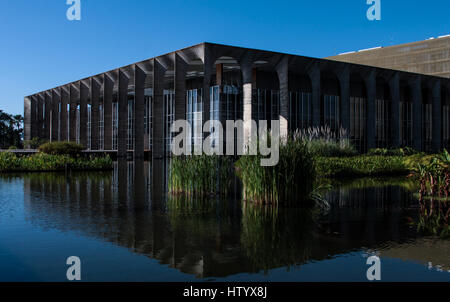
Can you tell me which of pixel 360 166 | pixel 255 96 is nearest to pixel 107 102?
pixel 255 96

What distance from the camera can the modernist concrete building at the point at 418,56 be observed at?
76.2 m

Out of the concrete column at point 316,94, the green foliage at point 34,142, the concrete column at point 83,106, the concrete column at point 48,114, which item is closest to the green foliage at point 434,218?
the concrete column at point 316,94

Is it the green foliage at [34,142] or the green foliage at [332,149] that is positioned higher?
the green foliage at [34,142]

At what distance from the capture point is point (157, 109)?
33562 mm

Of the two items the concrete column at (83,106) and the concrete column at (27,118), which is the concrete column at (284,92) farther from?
the concrete column at (27,118)

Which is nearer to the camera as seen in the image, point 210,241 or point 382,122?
point 210,241

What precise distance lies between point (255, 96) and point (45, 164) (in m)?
19.7

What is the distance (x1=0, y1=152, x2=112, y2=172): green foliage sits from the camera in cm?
2264

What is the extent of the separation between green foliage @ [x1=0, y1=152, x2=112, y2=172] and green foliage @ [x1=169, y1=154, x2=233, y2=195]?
37.3 ft

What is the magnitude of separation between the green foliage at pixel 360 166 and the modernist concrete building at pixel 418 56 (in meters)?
61.8

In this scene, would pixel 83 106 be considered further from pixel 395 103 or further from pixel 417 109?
pixel 417 109
